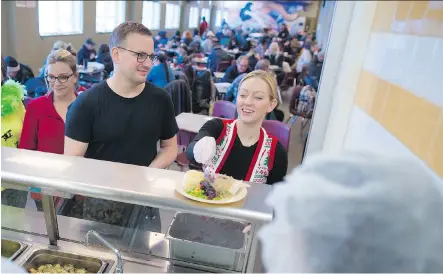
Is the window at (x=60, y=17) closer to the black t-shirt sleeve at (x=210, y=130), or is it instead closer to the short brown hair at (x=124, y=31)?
the short brown hair at (x=124, y=31)

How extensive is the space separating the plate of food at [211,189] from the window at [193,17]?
13.2 meters

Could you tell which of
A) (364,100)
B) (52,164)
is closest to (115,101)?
(52,164)

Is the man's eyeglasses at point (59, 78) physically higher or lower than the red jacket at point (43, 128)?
higher

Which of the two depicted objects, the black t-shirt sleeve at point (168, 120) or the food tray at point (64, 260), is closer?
the food tray at point (64, 260)

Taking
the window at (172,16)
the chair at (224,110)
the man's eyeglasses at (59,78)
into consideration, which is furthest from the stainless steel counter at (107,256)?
the window at (172,16)

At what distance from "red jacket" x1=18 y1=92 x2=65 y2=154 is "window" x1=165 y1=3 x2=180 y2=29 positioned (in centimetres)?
982

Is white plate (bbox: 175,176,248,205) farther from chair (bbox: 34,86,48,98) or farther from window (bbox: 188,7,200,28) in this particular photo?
window (bbox: 188,7,200,28)

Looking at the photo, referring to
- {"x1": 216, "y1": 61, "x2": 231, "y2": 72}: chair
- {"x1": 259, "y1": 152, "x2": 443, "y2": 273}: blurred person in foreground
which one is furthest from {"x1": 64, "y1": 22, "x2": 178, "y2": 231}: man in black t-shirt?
{"x1": 216, "y1": 61, "x2": 231, "y2": 72}: chair

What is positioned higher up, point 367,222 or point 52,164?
point 367,222

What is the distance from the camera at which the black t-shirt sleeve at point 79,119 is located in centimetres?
148

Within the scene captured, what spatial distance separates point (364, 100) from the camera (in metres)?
2.70

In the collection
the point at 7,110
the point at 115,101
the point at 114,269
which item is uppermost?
the point at 115,101

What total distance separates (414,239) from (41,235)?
1.35m

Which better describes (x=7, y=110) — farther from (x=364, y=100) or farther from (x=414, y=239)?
(x=364, y=100)
